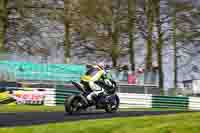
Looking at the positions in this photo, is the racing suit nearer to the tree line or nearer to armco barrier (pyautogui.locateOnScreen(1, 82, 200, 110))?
armco barrier (pyautogui.locateOnScreen(1, 82, 200, 110))

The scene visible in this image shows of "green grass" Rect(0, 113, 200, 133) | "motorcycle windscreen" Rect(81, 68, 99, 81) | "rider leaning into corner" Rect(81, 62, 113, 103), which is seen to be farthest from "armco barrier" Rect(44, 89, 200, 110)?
"green grass" Rect(0, 113, 200, 133)

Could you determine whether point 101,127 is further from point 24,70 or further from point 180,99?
point 180,99

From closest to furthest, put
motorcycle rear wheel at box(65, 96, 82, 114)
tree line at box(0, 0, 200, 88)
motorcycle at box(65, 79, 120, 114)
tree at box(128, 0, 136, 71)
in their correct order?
motorcycle rear wheel at box(65, 96, 82, 114), motorcycle at box(65, 79, 120, 114), tree line at box(0, 0, 200, 88), tree at box(128, 0, 136, 71)

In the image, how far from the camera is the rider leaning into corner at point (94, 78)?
15.1 m

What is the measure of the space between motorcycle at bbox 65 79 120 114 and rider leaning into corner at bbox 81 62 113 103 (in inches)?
4.5

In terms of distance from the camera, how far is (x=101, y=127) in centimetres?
927

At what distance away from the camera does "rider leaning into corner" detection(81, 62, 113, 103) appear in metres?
15.1

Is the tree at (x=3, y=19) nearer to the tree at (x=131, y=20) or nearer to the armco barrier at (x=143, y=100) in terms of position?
the armco barrier at (x=143, y=100)

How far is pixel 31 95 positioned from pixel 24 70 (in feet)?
7.58

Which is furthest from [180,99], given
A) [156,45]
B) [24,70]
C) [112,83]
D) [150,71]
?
[112,83]

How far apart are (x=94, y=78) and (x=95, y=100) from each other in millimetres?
813

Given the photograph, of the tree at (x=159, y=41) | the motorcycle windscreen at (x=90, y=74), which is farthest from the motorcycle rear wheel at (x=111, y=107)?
the tree at (x=159, y=41)

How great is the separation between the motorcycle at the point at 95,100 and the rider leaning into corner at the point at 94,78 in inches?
4.5

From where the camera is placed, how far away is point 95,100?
15656mm
